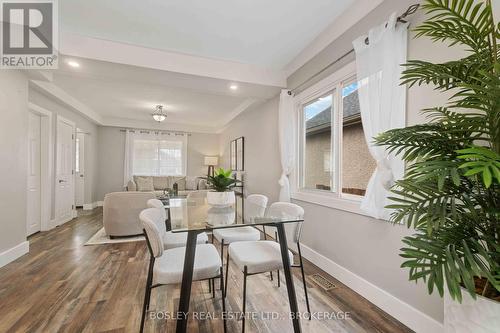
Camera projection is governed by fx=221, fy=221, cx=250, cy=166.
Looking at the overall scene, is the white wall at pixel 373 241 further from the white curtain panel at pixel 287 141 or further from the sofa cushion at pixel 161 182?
the sofa cushion at pixel 161 182

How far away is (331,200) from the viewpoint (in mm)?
2492

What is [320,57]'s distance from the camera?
2.67m

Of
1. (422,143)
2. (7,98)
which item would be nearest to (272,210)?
(422,143)

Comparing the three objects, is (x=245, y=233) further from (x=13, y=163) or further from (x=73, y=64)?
(x=13, y=163)

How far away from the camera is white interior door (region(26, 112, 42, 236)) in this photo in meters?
3.68

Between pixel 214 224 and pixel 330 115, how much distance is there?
6.38 ft

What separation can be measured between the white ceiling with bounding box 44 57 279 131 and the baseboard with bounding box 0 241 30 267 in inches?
91.7


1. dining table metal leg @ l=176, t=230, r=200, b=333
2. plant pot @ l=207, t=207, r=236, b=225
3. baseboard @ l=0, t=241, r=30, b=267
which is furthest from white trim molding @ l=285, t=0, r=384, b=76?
baseboard @ l=0, t=241, r=30, b=267

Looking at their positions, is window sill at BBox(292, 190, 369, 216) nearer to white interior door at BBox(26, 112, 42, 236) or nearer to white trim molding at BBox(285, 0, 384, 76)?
white trim molding at BBox(285, 0, 384, 76)

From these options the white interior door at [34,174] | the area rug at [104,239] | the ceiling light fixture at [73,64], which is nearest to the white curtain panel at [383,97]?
the ceiling light fixture at [73,64]

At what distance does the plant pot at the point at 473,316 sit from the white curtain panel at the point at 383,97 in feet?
2.53

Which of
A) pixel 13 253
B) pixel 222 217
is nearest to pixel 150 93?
pixel 13 253

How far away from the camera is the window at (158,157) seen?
7.01m

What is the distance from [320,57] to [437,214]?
2.35 meters
